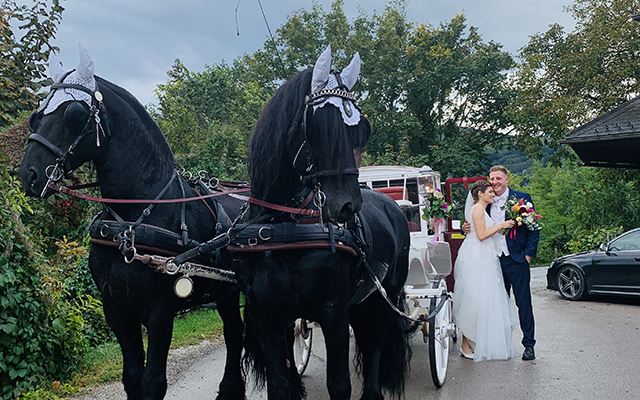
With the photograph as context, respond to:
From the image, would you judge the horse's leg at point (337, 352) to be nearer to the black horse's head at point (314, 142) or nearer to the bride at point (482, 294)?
the black horse's head at point (314, 142)

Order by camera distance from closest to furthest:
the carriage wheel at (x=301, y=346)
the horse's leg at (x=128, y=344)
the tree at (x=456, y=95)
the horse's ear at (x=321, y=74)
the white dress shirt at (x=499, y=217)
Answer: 1. the horse's ear at (x=321, y=74)
2. the horse's leg at (x=128, y=344)
3. the carriage wheel at (x=301, y=346)
4. the white dress shirt at (x=499, y=217)
5. the tree at (x=456, y=95)

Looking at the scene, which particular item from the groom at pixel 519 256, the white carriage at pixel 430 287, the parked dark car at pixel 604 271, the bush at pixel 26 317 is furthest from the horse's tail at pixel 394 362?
the parked dark car at pixel 604 271

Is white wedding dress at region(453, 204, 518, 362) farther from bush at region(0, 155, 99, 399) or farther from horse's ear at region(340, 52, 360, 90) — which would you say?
bush at region(0, 155, 99, 399)

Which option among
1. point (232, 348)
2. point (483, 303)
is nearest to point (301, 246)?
point (232, 348)

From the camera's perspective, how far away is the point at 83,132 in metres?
2.88

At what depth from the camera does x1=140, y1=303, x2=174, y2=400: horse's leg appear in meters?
2.95

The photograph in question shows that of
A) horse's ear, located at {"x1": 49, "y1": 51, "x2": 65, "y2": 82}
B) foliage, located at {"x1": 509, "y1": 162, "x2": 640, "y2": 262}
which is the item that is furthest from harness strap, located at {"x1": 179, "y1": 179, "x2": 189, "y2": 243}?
foliage, located at {"x1": 509, "y1": 162, "x2": 640, "y2": 262}

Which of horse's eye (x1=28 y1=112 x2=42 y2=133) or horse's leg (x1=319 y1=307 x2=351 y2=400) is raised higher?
horse's eye (x1=28 y1=112 x2=42 y2=133)

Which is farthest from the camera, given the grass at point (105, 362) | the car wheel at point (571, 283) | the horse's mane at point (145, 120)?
the car wheel at point (571, 283)

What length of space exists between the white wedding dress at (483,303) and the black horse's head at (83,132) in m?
3.76

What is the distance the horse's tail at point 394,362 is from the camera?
4.05m

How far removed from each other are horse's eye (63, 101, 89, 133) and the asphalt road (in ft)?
8.90

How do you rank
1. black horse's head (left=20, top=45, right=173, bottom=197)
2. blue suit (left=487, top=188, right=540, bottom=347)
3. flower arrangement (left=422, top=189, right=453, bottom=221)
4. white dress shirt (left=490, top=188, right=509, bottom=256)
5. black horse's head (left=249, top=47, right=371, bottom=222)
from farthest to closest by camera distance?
flower arrangement (left=422, top=189, right=453, bottom=221) < white dress shirt (left=490, top=188, right=509, bottom=256) < blue suit (left=487, top=188, right=540, bottom=347) < black horse's head (left=20, top=45, right=173, bottom=197) < black horse's head (left=249, top=47, right=371, bottom=222)

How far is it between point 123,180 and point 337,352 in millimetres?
1675
